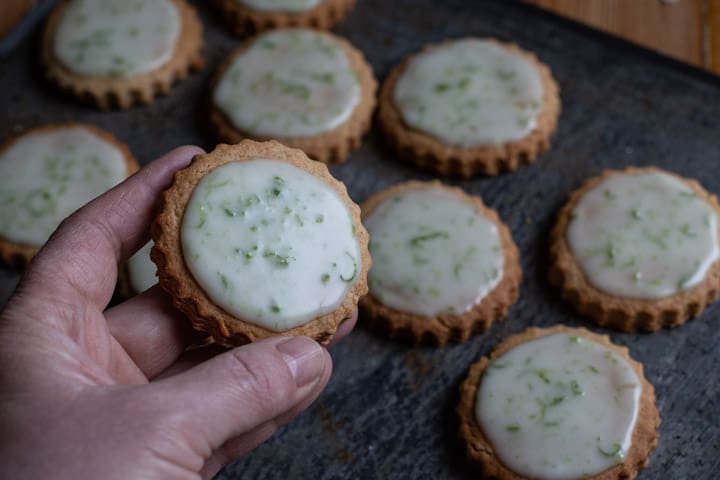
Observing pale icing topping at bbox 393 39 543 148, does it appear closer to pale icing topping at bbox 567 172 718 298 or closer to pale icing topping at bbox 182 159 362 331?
pale icing topping at bbox 567 172 718 298

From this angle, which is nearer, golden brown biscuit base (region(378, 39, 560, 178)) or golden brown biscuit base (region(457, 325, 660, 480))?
golden brown biscuit base (region(457, 325, 660, 480))

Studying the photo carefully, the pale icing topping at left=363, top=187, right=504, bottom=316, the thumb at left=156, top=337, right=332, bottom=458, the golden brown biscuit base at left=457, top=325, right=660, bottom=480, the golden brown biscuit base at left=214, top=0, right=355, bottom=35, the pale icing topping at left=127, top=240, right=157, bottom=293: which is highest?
the thumb at left=156, top=337, right=332, bottom=458

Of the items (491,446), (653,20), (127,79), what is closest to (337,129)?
(127,79)

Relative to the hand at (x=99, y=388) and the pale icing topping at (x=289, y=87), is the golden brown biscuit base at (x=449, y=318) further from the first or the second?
the pale icing topping at (x=289, y=87)

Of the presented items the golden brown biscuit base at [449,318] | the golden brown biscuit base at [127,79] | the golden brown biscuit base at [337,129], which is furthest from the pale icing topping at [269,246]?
the golden brown biscuit base at [127,79]

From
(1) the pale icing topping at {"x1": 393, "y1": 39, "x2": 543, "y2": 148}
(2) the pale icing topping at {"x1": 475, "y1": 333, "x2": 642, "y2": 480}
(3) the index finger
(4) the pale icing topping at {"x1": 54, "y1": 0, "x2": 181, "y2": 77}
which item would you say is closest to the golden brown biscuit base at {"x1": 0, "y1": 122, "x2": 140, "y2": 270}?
(4) the pale icing topping at {"x1": 54, "y1": 0, "x2": 181, "y2": 77}

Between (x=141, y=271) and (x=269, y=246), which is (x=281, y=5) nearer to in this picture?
(x=141, y=271)
